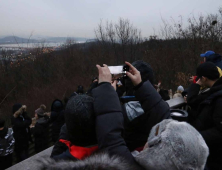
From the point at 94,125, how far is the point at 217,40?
9.74m

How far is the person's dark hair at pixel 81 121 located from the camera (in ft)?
4.66

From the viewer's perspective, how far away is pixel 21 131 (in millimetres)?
4961

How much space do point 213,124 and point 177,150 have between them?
1.23m

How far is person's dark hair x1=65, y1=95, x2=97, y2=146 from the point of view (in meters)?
1.42

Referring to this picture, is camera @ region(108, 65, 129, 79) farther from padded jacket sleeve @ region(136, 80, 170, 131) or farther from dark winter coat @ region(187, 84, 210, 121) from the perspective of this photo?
dark winter coat @ region(187, 84, 210, 121)

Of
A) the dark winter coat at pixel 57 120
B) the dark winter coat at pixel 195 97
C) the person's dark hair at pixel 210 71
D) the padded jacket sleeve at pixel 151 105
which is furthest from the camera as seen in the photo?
the dark winter coat at pixel 57 120

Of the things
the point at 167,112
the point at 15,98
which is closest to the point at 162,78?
the point at 167,112

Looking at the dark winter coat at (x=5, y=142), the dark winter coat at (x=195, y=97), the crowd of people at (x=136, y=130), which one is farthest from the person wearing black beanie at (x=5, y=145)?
the dark winter coat at (x=195, y=97)

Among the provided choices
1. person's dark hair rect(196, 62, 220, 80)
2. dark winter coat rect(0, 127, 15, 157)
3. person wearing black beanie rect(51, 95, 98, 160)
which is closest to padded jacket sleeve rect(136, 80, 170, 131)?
person wearing black beanie rect(51, 95, 98, 160)

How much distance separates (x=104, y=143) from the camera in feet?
4.47

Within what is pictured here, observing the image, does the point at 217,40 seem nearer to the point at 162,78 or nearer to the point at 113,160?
the point at 162,78

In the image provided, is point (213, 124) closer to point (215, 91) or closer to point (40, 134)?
point (215, 91)

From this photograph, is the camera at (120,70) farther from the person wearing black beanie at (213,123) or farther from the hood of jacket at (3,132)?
the hood of jacket at (3,132)

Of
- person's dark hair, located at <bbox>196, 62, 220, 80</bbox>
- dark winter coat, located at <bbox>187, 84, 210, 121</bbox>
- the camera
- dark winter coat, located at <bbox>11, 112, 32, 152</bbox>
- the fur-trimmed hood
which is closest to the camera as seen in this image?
the fur-trimmed hood
